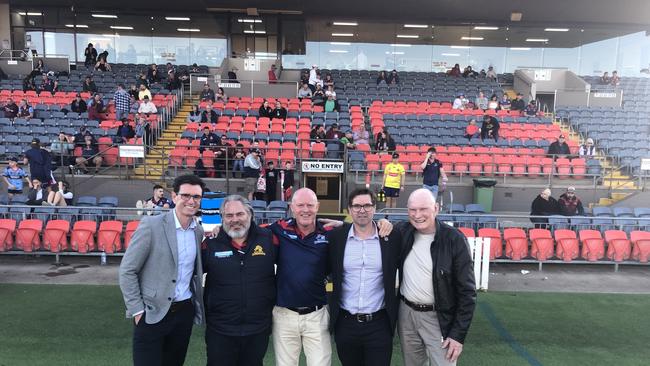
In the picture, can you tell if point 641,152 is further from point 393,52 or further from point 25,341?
point 25,341

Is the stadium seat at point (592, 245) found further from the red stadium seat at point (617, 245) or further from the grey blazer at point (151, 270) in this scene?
the grey blazer at point (151, 270)

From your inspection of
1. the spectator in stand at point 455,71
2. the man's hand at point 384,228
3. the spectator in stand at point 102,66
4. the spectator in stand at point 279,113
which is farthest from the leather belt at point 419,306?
Result: the spectator in stand at point 455,71

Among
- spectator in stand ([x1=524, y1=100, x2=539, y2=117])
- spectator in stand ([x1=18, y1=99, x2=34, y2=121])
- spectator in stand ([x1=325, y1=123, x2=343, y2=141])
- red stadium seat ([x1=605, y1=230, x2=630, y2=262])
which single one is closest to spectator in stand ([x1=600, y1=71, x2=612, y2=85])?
spectator in stand ([x1=524, y1=100, x2=539, y2=117])

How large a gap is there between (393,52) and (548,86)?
8548 millimetres

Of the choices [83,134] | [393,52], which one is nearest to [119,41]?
[83,134]

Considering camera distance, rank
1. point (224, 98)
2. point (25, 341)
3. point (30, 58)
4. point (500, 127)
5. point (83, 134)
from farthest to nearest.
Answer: point (30, 58) → point (224, 98) → point (500, 127) → point (83, 134) → point (25, 341)

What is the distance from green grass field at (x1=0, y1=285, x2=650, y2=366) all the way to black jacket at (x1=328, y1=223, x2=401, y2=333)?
66.9 inches

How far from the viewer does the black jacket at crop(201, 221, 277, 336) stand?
125 inches

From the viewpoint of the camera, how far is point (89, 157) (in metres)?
12.5

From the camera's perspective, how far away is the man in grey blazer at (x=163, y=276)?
3.11 m

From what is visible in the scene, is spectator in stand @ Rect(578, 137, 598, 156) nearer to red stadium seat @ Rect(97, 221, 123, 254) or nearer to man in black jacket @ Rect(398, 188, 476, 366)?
man in black jacket @ Rect(398, 188, 476, 366)

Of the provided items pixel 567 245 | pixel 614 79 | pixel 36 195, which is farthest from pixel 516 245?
pixel 614 79

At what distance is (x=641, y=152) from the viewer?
14875 mm

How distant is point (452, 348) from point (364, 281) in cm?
78
